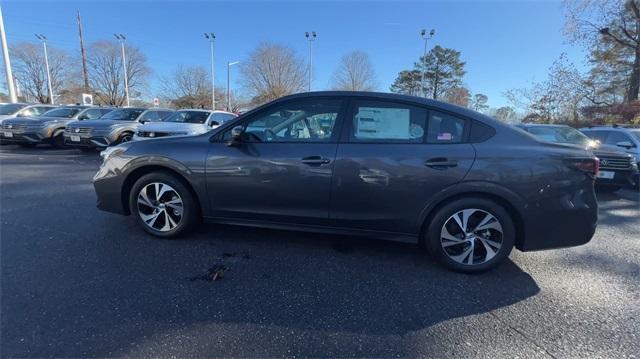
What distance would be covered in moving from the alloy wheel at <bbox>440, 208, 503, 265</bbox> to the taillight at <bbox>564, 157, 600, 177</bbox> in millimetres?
783

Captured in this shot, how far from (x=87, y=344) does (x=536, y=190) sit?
11.5 feet

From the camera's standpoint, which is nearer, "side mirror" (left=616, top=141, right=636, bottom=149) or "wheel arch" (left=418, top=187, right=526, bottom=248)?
"wheel arch" (left=418, top=187, right=526, bottom=248)

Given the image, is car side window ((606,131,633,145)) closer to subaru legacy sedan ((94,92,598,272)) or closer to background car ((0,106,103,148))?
subaru legacy sedan ((94,92,598,272))

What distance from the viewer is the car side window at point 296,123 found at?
10.4 ft

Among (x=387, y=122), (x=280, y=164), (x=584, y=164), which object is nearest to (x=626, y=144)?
(x=584, y=164)

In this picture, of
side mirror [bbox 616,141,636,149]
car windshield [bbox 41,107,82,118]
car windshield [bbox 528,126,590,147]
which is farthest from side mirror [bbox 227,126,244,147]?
car windshield [bbox 41,107,82,118]

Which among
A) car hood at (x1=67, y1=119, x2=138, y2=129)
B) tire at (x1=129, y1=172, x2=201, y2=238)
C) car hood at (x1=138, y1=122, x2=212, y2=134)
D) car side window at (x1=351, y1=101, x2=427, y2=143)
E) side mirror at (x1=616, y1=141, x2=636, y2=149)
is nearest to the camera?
car side window at (x1=351, y1=101, x2=427, y2=143)

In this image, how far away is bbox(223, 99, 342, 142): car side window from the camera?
317 centimetres

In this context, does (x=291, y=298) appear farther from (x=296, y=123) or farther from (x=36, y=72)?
(x=36, y=72)

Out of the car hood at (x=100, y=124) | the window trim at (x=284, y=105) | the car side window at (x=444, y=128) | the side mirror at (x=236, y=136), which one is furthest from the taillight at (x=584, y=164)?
the car hood at (x=100, y=124)

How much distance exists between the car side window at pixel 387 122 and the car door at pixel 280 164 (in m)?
0.20

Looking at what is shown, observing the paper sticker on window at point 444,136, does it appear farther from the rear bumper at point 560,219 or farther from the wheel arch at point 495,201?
the rear bumper at point 560,219

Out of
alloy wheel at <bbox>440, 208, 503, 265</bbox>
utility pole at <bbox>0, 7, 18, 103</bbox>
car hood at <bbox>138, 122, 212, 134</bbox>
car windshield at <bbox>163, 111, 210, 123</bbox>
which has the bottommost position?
alloy wheel at <bbox>440, 208, 503, 265</bbox>

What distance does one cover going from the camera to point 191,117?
394 inches
